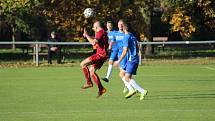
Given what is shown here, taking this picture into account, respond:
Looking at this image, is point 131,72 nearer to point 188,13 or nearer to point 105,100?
point 105,100

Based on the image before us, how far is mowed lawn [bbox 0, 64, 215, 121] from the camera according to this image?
13084 mm

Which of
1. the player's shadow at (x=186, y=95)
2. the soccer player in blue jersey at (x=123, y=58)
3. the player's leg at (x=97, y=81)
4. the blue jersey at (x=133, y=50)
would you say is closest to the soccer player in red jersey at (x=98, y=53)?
the player's leg at (x=97, y=81)

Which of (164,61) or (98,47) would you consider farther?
(164,61)

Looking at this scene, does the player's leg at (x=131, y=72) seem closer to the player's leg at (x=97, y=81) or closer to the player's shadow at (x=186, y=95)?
the player's shadow at (x=186, y=95)

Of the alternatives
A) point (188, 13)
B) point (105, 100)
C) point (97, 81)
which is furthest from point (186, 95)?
point (188, 13)

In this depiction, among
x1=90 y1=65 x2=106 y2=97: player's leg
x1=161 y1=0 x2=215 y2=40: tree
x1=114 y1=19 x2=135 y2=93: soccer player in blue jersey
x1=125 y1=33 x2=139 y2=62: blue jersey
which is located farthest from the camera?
x1=161 y1=0 x2=215 y2=40: tree

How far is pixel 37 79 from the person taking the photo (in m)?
23.8

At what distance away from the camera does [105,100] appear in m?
16.2

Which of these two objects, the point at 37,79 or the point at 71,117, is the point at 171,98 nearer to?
the point at 71,117

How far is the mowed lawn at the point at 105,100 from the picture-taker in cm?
1308

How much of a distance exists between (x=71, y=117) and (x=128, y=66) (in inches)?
163

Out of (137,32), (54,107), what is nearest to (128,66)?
(54,107)

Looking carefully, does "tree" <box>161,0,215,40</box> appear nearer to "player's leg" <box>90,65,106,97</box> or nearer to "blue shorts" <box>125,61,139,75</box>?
"blue shorts" <box>125,61,139,75</box>

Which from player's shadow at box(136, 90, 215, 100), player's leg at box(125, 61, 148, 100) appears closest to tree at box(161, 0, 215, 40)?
player's shadow at box(136, 90, 215, 100)
